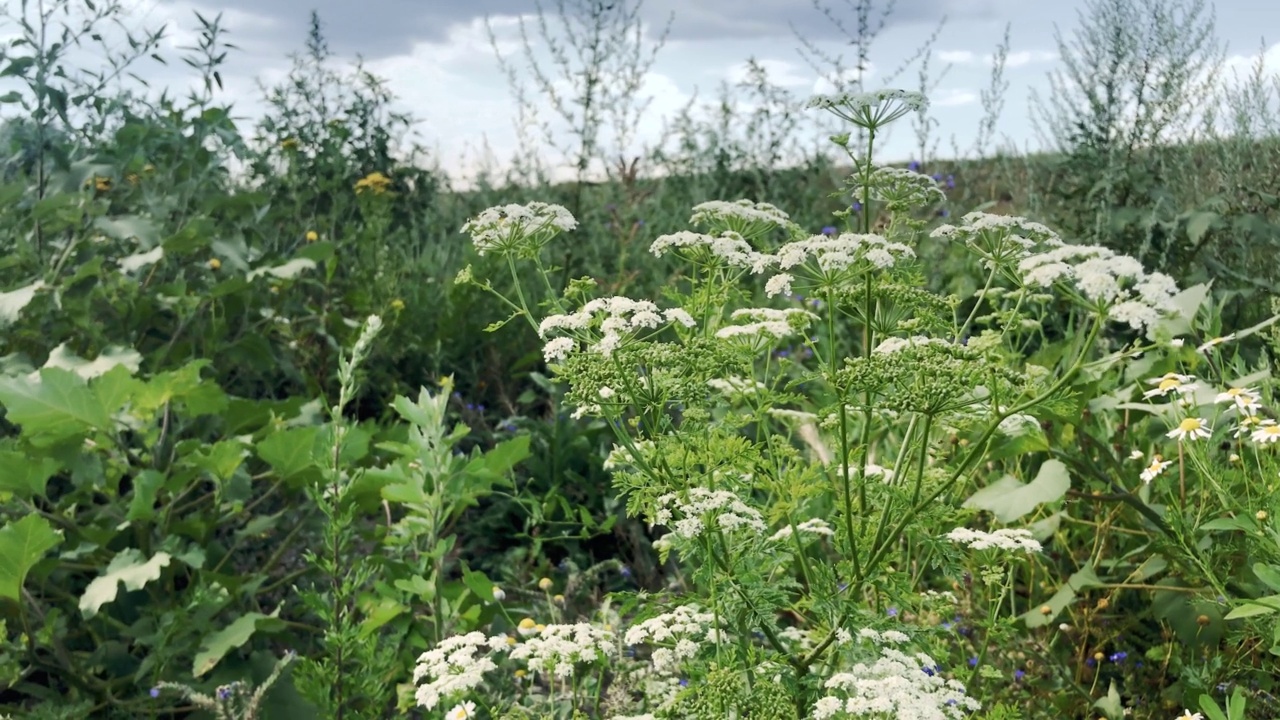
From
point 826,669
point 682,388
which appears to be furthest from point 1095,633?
point 682,388

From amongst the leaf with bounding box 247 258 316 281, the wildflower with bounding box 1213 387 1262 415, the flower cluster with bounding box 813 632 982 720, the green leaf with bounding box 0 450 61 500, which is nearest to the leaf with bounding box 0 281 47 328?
the leaf with bounding box 247 258 316 281

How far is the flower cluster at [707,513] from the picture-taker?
175 cm

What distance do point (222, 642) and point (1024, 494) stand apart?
1.88 meters

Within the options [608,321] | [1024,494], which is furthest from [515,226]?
[1024,494]

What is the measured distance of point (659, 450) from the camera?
75.2 inches

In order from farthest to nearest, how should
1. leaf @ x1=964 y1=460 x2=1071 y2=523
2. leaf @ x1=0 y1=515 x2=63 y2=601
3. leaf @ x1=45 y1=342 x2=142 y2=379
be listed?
leaf @ x1=45 y1=342 x2=142 y2=379, leaf @ x1=964 y1=460 x2=1071 y2=523, leaf @ x1=0 y1=515 x2=63 y2=601

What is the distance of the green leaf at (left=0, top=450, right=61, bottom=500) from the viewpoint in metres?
2.54

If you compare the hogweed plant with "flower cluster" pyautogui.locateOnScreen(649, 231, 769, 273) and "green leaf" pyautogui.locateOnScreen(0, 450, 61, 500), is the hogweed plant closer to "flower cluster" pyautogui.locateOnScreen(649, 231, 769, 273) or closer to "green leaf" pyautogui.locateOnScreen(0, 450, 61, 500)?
"flower cluster" pyautogui.locateOnScreen(649, 231, 769, 273)

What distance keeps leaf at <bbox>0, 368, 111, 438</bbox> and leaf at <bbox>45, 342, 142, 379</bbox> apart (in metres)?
A: 0.41

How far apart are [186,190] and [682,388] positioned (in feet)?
9.55

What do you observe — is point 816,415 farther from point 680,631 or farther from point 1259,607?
point 1259,607

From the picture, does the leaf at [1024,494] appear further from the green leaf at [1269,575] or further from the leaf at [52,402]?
the leaf at [52,402]

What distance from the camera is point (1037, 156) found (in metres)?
6.28

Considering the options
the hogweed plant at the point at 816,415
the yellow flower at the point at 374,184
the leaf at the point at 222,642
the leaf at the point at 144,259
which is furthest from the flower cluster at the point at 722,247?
the yellow flower at the point at 374,184
